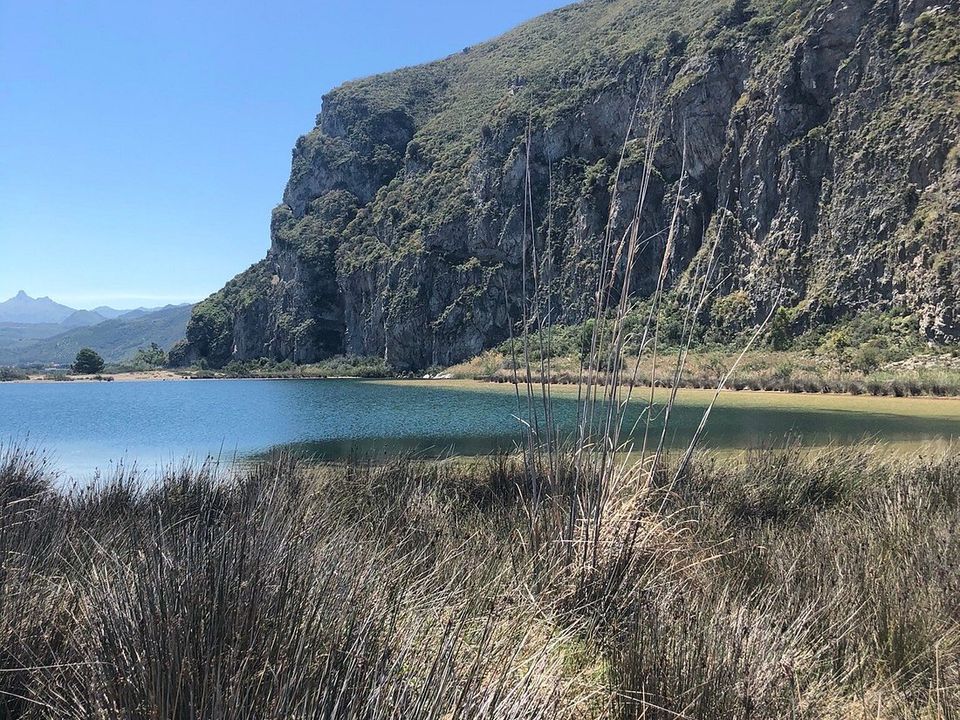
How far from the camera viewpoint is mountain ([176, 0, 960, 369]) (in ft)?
135

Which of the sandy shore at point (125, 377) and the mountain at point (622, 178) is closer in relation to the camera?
the mountain at point (622, 178)

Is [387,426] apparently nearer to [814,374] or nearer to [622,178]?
[814,374]

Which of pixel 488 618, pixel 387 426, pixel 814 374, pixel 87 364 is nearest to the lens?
pixel 488 618

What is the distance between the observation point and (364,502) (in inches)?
221

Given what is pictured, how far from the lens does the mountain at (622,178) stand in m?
41.2

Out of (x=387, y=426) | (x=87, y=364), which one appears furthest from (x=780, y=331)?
(x=87, y=364)

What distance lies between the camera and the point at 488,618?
2.01 meters

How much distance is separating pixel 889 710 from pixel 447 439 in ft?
52.2

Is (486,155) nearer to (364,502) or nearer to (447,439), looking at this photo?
(447,439)

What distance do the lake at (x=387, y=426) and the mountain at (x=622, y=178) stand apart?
195 inches

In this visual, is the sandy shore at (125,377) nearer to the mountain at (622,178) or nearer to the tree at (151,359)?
the tree at (151,359)

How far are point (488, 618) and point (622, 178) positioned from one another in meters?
67.0

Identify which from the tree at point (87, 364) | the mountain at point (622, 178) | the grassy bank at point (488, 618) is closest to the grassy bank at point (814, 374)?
the mountain at point (622, 178)

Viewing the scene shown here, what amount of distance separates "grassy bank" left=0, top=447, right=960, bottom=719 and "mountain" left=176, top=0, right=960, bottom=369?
147 cm
